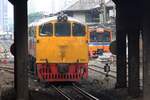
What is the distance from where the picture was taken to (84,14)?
7594 centimetres

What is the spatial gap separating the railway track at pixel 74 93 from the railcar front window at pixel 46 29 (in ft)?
7.67

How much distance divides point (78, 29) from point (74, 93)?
378cm

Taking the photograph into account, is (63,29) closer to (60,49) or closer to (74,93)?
(60,49)

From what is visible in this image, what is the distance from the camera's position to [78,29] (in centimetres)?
2384

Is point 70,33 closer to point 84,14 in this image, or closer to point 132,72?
point 132,72

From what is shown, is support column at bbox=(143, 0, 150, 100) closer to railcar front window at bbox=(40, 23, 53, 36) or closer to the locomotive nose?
the locomotive nose

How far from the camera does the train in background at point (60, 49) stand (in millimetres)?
23406

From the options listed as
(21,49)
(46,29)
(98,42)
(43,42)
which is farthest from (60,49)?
(98,42)

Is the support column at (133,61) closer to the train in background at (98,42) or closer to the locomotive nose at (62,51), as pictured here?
the locomotive nose at (62,51)

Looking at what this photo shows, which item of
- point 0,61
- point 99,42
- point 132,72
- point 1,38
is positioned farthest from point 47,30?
point 1,38

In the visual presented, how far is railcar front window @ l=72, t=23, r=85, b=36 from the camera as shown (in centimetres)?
2377

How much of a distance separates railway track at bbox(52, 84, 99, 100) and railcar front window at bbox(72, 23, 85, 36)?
2339mm

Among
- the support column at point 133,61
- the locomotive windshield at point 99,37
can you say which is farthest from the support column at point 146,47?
the locomotive windshield at point 99,37

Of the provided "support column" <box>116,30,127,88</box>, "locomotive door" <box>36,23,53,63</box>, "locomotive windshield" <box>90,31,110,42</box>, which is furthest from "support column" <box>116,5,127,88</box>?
"locomotive windshield" <box>90,31,110,42</box>
